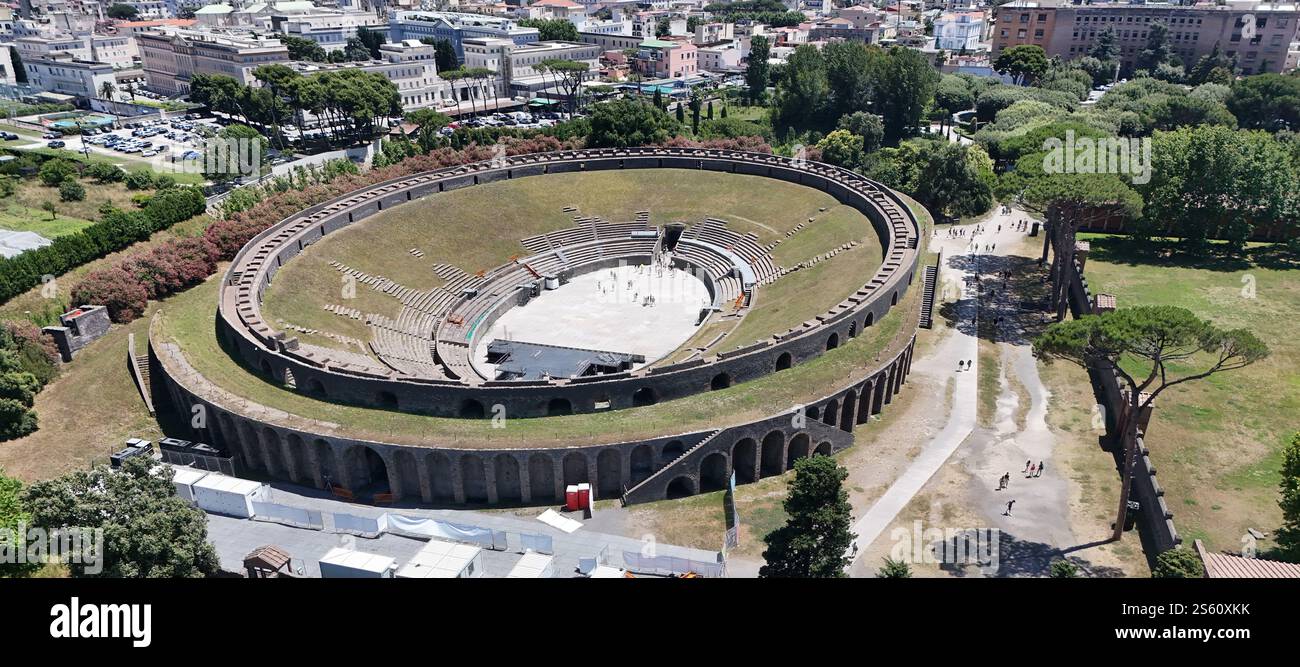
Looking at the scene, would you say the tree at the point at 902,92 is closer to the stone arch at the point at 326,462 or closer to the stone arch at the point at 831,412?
the stone arch at the point at 831,412

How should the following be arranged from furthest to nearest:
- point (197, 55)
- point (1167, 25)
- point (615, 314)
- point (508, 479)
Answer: point (1167, 25) → point (197, 55) → point (615, 314) → point (508, 479)

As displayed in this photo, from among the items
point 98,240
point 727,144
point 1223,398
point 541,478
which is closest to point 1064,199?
point 1223,398

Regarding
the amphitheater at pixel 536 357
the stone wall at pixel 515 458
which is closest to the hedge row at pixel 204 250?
the amphitheater at pixel 536 357

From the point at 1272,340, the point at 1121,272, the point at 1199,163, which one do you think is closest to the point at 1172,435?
the point at 1272,340

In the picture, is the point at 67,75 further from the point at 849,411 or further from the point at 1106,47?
the point at 1106,47

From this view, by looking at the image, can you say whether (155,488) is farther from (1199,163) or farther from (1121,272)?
(1199,163)

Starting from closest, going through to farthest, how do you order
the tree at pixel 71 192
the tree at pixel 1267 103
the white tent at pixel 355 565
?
the white tent at pixel 355 565, the tree at pixel 71 192, the tree at pixel 1267 103
